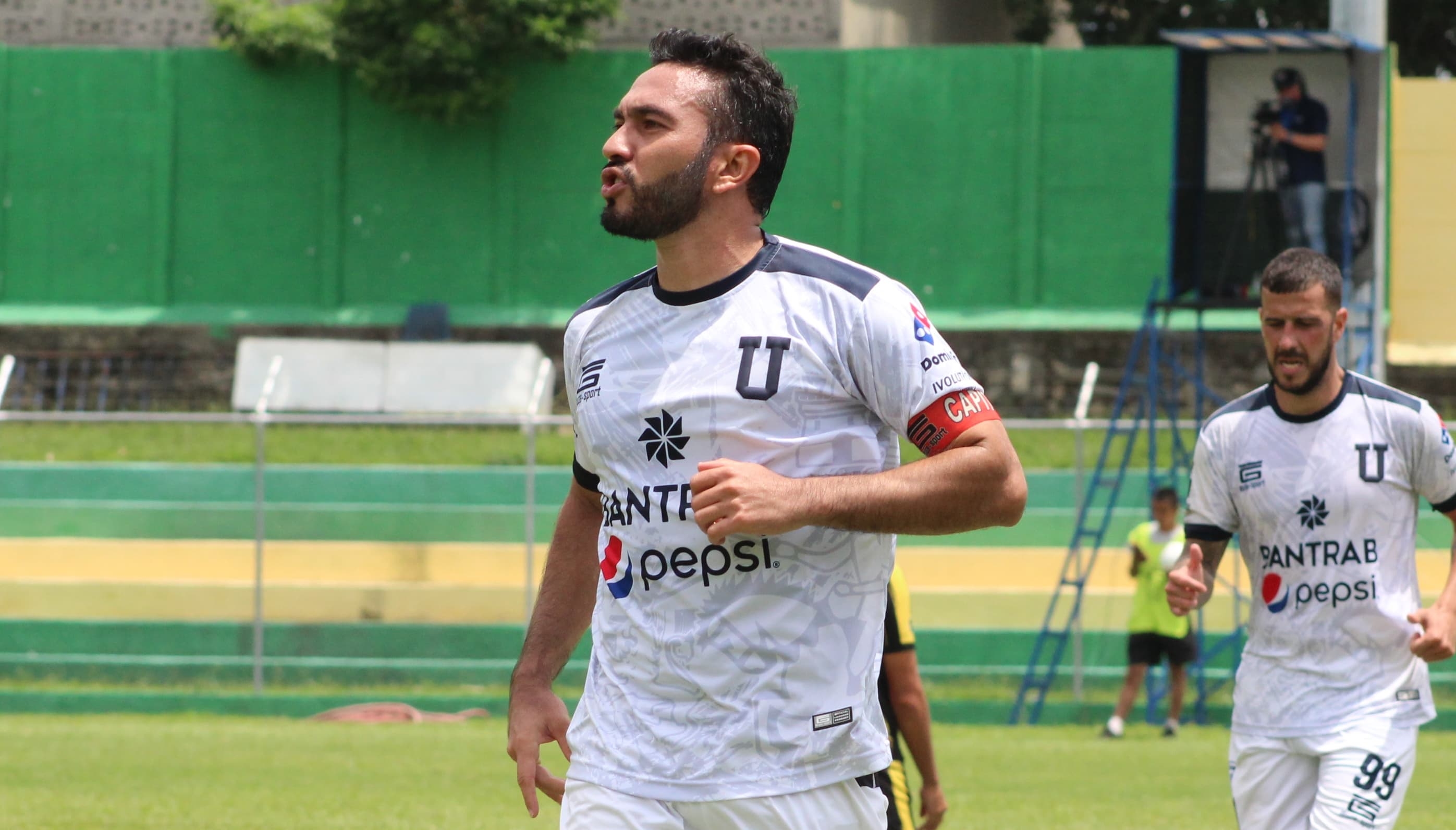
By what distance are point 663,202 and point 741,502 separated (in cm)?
66

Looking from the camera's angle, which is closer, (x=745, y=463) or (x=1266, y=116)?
(x=745, y=463)

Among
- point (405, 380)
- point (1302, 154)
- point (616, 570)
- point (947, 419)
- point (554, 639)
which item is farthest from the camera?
point (405, 380)

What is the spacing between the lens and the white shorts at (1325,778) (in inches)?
206

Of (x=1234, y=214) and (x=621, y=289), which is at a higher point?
(x=1234, y=214)

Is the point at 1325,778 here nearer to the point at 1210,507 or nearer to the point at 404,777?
the point at 1210,507

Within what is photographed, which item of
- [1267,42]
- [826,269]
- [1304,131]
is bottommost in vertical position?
[826,269]

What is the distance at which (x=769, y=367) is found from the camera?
3352mm

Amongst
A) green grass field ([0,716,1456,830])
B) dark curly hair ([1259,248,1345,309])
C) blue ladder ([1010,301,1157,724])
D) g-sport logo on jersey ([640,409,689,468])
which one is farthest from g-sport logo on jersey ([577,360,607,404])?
blue ladder ([1010,301,1157,724])

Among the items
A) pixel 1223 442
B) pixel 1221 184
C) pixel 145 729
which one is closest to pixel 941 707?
pixel 1221 184

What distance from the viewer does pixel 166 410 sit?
27.0 m

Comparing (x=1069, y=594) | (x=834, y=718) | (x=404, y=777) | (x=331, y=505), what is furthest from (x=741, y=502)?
(x=331, y=505)

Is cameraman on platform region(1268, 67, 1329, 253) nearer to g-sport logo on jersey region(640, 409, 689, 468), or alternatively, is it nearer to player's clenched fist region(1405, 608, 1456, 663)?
player's clenched fist region(1405, 608, 1456, 663)

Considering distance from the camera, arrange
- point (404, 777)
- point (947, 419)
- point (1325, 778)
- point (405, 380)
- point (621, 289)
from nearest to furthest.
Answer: point (947, 419) < point (621, 289) < point (1325, 778) < point (404, 777) < point (405, 380)

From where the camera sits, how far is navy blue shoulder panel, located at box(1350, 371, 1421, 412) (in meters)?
5.62
